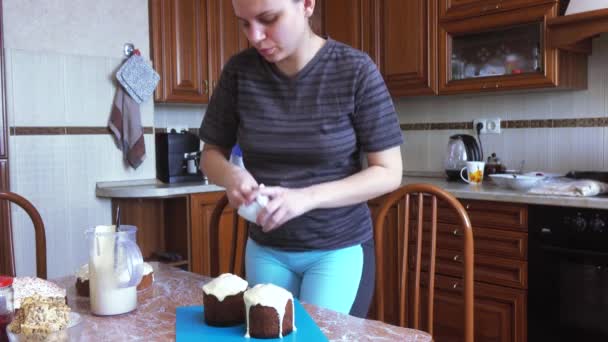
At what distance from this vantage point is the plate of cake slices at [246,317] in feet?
3.00

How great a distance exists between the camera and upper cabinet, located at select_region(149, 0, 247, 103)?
10.5 feet

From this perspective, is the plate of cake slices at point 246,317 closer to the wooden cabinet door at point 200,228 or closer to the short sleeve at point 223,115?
the short sleeve at point 223,115

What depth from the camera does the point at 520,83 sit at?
8.75ft

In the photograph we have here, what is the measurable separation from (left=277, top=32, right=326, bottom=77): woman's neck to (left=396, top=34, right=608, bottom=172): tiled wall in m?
1.96

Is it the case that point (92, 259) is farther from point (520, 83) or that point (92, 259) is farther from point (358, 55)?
point (520, 83)

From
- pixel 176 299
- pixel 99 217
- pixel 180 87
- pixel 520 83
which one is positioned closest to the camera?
pixel 176 299

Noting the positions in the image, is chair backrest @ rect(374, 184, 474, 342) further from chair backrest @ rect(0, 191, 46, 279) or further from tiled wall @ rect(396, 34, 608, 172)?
tiled wall @ rect(396, 34, 608, 172)

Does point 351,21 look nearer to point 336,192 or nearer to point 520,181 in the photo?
point 520,181

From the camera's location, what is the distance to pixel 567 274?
2.29m

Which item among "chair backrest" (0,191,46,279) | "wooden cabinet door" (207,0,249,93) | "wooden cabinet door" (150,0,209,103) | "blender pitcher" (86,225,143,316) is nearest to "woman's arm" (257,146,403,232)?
"blender pitcher" (86,225,143,316)

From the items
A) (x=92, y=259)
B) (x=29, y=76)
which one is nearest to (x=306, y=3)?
(x=92, y=259)

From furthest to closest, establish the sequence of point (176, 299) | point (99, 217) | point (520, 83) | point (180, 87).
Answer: point (180, 87) → point (99, 217) → point (520, 83) → point (176, 299)

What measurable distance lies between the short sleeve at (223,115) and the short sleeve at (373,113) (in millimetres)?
293

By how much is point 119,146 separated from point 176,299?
6.91 ft
